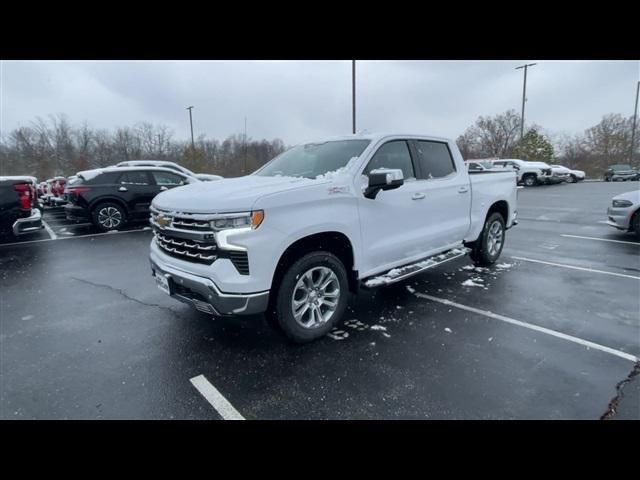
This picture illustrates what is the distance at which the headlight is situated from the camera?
2.86m

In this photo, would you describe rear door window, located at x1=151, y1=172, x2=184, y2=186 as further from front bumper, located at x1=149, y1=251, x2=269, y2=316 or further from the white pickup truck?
front bumper, located at x1=149, y1=251, x2=269, y2=316

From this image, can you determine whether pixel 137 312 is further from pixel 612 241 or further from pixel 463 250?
pixel 612 241

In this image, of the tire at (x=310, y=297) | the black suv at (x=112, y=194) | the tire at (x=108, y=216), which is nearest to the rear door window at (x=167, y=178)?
the black suv at (x=112, y=194)

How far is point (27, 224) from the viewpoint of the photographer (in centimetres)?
772

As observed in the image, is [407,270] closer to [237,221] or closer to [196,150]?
[237,221]

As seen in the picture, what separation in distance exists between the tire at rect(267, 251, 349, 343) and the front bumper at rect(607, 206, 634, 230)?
8136mm

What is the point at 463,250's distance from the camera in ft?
17.0

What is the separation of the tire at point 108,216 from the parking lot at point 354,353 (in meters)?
4.18

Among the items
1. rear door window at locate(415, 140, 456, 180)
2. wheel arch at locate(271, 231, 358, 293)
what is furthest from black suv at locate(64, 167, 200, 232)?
wheel arch at locate(271, 231, 358, 293)

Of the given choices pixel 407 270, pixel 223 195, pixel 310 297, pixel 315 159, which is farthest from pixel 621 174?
pixel 223 195

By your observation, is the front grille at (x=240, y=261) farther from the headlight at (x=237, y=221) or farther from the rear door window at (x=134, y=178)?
the rear door window at (x=134, y=178)
